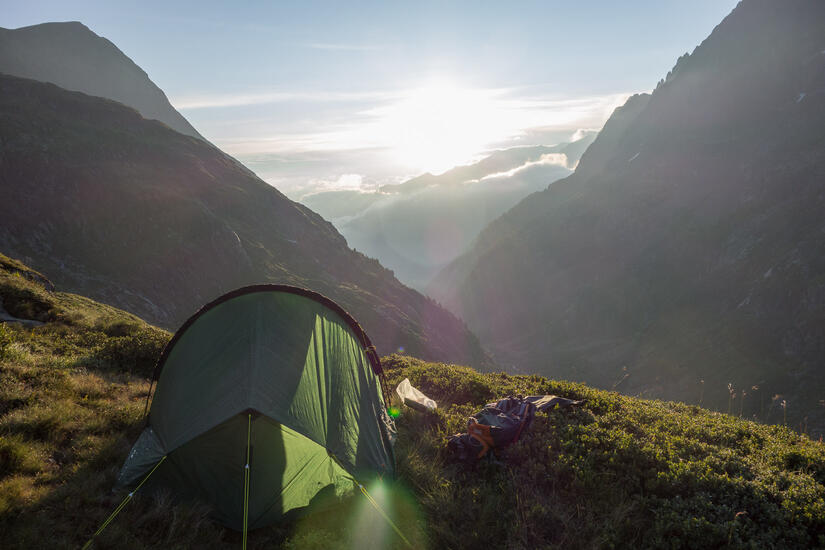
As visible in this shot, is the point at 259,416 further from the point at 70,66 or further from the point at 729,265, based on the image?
the point at 70,66

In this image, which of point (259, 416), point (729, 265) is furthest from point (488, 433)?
point (729, 265)

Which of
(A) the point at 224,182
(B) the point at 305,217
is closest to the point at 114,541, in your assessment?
(A) the point at 224,182

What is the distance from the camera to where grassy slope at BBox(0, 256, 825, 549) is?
583 centimetres

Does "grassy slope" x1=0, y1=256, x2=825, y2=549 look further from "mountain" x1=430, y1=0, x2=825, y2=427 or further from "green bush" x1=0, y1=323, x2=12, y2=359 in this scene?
"mountain" x1=430, y1=0, x2=825, y2=427

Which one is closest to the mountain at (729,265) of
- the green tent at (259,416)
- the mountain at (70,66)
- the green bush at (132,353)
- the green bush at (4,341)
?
the green tent at (259,416)

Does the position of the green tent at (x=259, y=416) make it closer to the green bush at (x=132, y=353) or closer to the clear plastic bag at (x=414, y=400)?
the clear plastic bag at (x=414, y=400)

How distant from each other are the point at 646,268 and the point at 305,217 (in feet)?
490

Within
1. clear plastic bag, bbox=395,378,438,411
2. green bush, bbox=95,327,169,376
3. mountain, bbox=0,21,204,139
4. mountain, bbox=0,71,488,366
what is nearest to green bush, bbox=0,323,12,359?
green bush, bbox=95,327,169,376

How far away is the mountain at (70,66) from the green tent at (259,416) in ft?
702

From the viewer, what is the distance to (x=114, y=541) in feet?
17.8

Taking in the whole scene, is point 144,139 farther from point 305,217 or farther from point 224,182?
point 305,217

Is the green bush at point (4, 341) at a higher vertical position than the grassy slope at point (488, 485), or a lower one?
higher

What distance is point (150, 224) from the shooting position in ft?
183

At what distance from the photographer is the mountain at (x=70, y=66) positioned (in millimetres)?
164875
